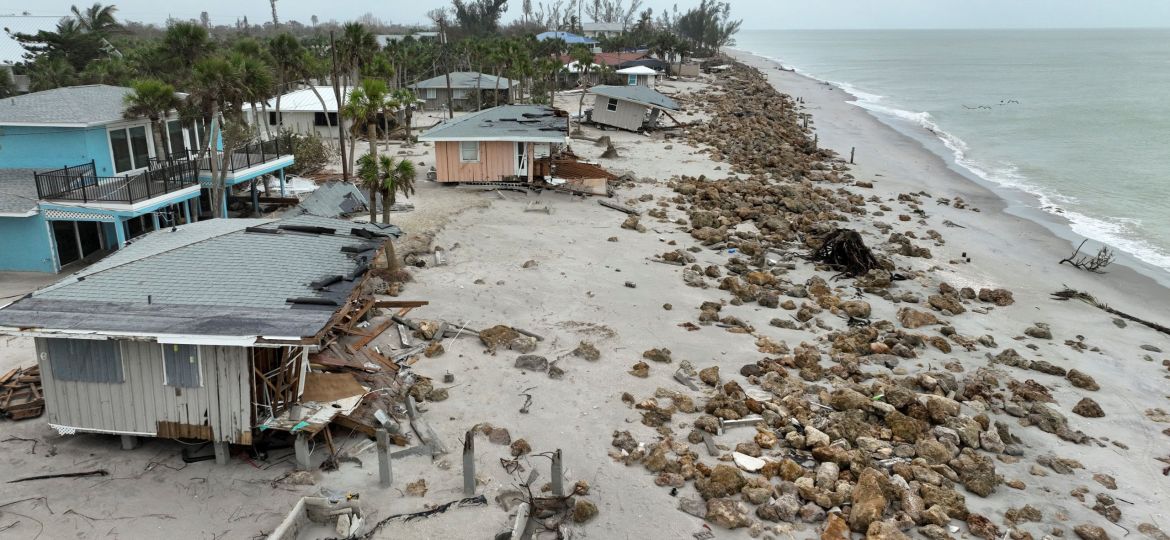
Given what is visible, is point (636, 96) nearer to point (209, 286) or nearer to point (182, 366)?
point (209, 286)

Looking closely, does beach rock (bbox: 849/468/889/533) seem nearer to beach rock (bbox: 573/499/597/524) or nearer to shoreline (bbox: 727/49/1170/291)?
beach rock (bbox: 573/499/597/524)

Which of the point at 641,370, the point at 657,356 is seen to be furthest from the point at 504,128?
the point at 641,370

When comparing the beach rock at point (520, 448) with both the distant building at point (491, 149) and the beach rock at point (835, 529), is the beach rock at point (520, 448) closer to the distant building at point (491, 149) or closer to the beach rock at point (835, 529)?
the beach rock at point (835, 529)

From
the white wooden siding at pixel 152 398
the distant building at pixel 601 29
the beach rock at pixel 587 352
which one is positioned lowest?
the beach rock at pixel 587 352

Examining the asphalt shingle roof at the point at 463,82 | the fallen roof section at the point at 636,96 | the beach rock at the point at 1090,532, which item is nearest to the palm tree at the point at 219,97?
the beach rock at the point at 1090,532

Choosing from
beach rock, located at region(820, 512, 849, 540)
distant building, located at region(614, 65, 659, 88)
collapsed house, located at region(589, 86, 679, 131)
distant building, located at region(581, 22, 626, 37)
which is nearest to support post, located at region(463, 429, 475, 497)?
beach rock, located at region(820, 512, 849, 540)
